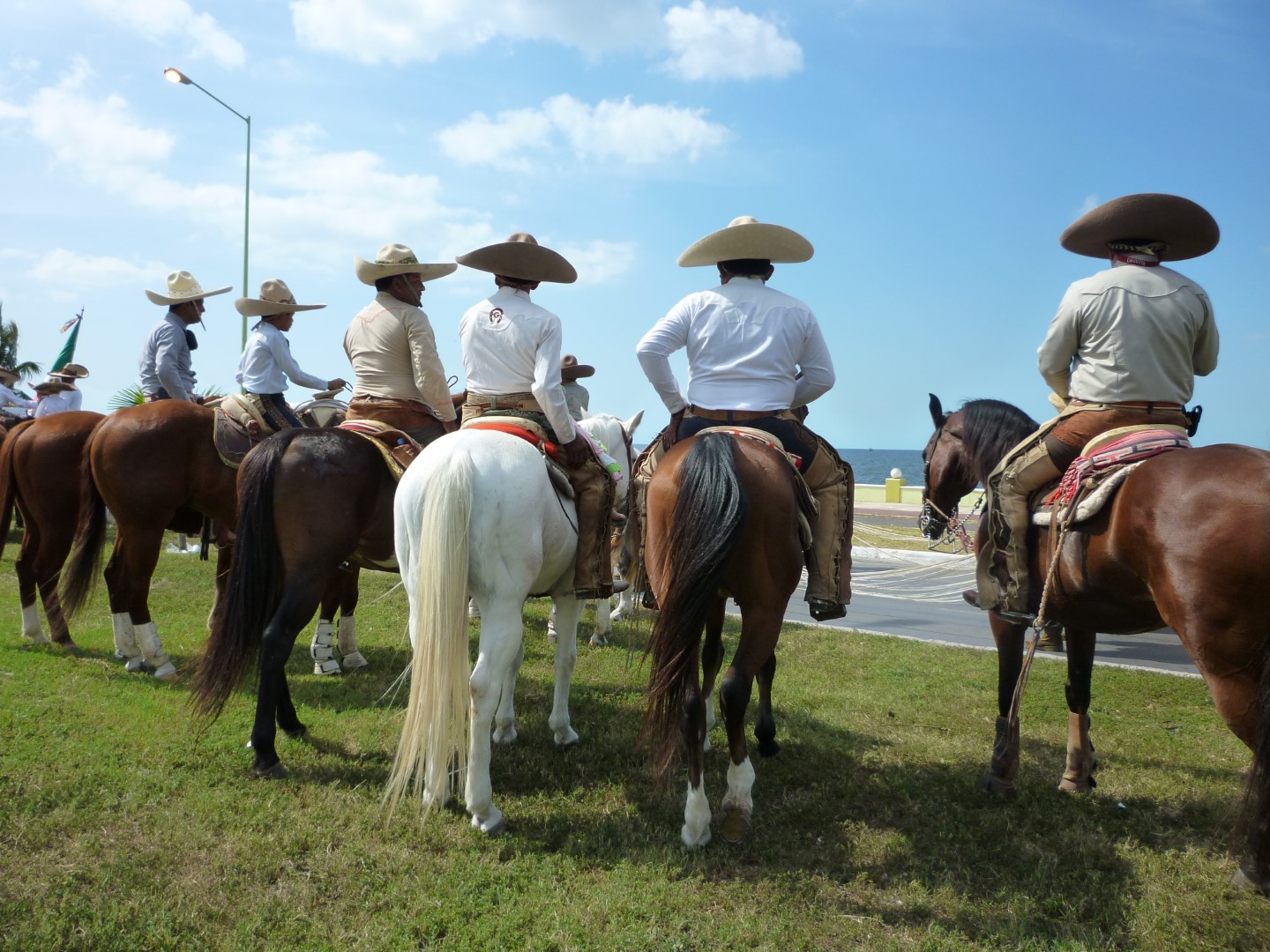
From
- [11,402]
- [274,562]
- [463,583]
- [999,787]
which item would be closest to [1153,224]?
[999,787]

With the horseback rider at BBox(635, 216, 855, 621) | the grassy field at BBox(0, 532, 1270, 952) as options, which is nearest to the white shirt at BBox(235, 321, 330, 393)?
the grassy field at BBox(0, 532, 1270, 952)

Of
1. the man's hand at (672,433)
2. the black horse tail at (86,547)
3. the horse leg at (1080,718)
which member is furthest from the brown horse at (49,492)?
the horse leg at (1080,718)

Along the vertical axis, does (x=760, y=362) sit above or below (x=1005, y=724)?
above

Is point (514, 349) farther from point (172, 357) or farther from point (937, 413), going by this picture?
point (172, 357)

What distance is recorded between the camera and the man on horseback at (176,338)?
7.55 metres

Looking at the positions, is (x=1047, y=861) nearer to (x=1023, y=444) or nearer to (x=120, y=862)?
(x=1023, y=444)

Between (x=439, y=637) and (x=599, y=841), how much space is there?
47.6 inches

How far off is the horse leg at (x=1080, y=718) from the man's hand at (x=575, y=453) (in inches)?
118

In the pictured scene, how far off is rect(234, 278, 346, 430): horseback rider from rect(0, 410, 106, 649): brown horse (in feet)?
5.01

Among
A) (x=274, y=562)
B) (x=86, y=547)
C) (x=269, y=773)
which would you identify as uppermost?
(x=274, y=562)

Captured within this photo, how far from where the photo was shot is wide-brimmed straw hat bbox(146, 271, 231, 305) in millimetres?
7574

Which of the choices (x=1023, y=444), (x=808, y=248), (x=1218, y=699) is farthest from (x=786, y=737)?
(x=808, y=248)

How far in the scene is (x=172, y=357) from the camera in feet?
25.0

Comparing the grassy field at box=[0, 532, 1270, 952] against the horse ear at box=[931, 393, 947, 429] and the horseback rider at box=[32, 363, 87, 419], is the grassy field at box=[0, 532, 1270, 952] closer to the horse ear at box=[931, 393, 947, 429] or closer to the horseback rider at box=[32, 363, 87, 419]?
the horse ear at box=[931, 393, 947, 429]
